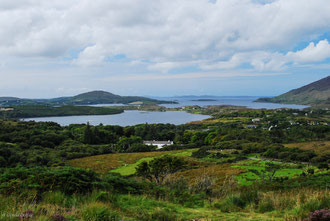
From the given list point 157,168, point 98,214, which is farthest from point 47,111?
point 98,214

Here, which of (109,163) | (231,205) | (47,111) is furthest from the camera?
(47,111)

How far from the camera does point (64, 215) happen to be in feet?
15.7

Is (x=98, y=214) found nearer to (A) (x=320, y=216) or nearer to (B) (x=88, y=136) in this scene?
(A) (x=320, y=216)

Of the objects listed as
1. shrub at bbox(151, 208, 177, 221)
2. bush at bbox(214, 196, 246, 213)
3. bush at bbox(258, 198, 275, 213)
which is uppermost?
shrub at bbox(151, 208, 177, 221)

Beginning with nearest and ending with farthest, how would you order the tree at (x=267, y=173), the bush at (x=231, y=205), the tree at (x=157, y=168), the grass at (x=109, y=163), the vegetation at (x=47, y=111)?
the bush at (x=231, y=205) < the tree at (x=157, y=168) < the tree at (x=267, y=173) < the grass at (x=109, y=163) < the vegetation at (x=47, y=111)

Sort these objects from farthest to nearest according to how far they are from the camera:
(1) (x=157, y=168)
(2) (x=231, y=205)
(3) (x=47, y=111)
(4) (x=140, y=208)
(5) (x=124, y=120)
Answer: (3) (x=47, y=111)
(5) (x=124, y=120)
(1) (x=157, y=168)
(2) (x=231, y=205)
(4) (x=140, y=208)

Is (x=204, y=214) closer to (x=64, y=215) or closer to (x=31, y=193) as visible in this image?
(x=64, y=215)

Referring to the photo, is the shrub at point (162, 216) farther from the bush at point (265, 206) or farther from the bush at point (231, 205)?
the bush at point (265, 206)

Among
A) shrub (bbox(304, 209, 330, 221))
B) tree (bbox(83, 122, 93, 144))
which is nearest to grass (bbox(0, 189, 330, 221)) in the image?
shrub (bbox(304, 209, 330, 221))

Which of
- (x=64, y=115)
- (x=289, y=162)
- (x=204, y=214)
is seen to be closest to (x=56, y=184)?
(x=204, y=214)

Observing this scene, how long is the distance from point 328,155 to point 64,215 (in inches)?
1368

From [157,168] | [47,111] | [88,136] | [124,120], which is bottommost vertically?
[124,120]

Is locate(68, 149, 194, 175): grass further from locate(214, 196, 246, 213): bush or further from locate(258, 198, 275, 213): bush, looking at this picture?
locate(258, 198, 275, 213): bush

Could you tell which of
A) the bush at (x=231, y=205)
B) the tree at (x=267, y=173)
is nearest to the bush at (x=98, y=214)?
the bush at (x=231, y=205)
